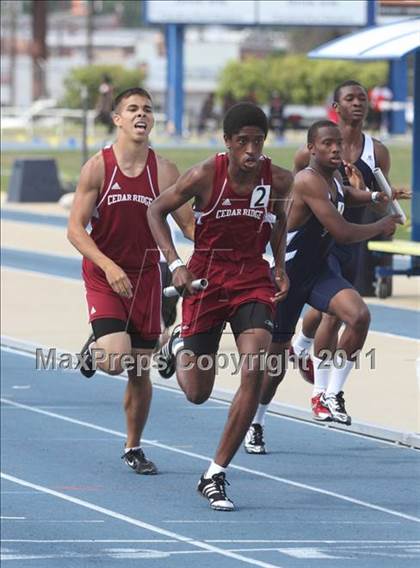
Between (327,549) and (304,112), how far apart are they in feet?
204

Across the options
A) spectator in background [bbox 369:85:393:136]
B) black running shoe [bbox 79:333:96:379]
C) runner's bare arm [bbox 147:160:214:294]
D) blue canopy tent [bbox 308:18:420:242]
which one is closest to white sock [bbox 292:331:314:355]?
black running shoe [bbox 79:333:96:379]

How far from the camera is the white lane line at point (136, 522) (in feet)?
31.1

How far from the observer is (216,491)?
1025 centimetres

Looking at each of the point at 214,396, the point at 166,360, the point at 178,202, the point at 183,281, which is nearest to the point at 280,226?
the point at 178,202

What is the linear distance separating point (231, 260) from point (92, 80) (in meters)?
67.0

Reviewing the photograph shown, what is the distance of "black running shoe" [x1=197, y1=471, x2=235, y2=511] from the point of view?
10.2m

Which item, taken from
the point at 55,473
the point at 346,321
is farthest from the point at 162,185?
the point at 55,473

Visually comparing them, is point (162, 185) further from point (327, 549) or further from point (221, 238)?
point (327, 549)

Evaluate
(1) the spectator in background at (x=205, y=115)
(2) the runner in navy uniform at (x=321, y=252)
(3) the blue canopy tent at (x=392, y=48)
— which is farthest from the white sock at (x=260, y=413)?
(1) the spectator in background at (x=205, y=115)

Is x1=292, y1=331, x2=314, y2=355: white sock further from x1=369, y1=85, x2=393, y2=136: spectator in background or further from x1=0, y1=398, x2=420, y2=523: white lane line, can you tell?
x1=369, y1=85, x2=393, y2=136: spectator in background

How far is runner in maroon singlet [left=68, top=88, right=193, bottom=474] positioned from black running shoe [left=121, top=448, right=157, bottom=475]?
37.7 inches

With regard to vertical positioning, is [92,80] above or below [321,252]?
below

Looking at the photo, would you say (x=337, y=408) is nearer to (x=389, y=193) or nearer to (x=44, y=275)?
(x=389, y=193)
